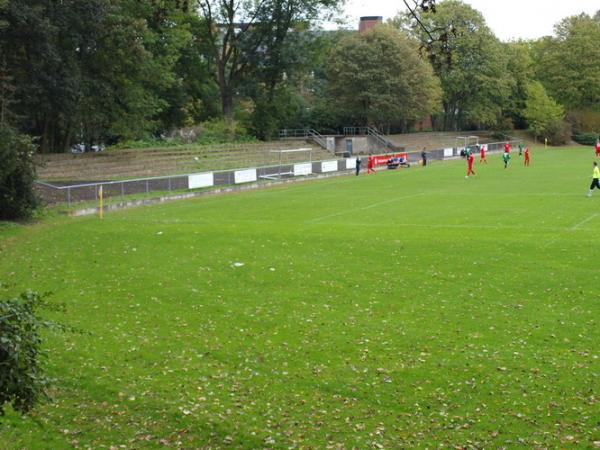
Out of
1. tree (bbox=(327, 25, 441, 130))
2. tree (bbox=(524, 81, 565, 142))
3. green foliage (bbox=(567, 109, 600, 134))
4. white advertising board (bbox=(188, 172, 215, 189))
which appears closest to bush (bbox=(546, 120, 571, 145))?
tree (bbox=(524, 81, 565, 142))

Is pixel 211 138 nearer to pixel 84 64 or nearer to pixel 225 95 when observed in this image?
pixel 225 95

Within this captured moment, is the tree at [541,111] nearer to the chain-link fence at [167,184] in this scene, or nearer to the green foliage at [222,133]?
the green foliage at [222,133]

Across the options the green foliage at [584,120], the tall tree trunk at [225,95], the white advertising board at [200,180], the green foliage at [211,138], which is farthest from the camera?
the green foliage at [584,120]

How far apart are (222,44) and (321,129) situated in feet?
63.3

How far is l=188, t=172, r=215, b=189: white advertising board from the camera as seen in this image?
41594 millimetres

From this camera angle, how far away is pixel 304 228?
26.5 m

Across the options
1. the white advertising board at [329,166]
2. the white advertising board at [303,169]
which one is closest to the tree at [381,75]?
the white advertising board at [329,166]

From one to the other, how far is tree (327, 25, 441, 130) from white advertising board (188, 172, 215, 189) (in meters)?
39.5

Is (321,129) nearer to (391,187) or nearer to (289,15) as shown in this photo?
(289,15)

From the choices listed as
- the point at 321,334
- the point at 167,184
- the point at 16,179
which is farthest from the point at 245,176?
the point at 321,334

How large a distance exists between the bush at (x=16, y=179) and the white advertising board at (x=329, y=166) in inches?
1052

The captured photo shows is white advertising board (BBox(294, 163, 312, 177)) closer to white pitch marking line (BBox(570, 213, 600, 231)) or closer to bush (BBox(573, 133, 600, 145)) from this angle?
white pitch marking line (BBox(570, 213, 600, 231))

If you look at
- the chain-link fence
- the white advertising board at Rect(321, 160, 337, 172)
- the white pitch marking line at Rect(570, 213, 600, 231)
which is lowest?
the white pitch marking line at Rect(570, 213, 600, 231)

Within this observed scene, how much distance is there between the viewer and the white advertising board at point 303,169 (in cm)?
5066
